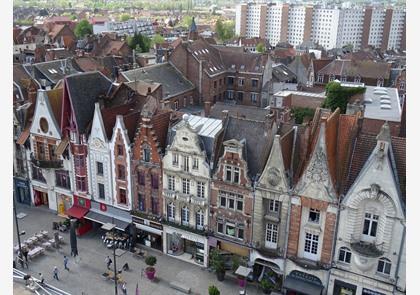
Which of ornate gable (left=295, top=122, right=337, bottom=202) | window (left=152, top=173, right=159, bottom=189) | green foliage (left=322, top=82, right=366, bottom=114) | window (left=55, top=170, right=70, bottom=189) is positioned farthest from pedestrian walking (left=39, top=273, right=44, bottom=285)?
green foliage (left=322, top=82, right=366, bottom=114)

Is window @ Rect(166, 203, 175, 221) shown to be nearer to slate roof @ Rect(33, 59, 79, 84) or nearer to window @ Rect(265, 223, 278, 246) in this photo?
window @ Rect(265, 223, 278, 246)

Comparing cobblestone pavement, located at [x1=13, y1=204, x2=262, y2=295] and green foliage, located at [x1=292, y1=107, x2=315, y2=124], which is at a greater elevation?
green foliage, located at [x1=292, y1=107, x2=315, y2=124]

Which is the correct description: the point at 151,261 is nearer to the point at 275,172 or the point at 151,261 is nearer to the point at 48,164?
the point at 275,172

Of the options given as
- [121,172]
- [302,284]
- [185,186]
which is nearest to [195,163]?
[185,186]

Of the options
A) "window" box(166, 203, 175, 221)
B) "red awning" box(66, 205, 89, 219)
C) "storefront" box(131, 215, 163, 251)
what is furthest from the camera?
"red awning" box(66, 205, 89, 219)

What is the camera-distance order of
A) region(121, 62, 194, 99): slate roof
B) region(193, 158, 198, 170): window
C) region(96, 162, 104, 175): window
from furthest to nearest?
1. region(121, 62, 194, 99): slate roof
2. region(96, 162, 104, 175): window
3. region(193, 158, 198, 170): window

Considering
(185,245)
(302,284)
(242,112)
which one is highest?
(242,112)

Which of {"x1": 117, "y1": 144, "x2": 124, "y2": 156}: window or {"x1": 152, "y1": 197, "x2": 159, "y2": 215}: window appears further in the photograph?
{"x1": 117, "y1": 144, "x2": 124, "y2": 156}: window
